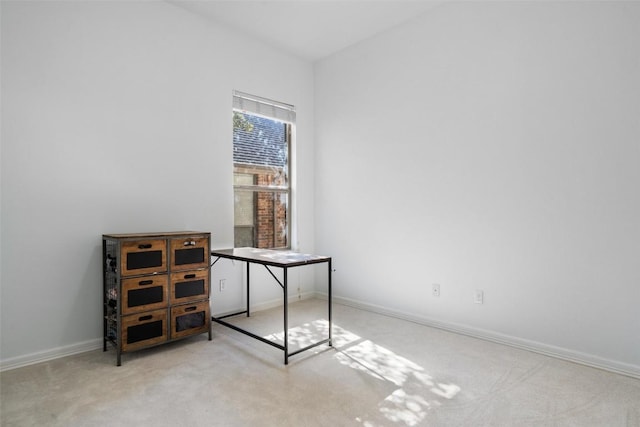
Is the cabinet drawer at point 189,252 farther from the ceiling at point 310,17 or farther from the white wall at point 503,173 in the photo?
the ceiling at point 310,17

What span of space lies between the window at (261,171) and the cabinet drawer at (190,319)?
1.00 metres

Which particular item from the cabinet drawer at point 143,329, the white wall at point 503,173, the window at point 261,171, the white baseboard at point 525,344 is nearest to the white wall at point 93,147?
the window at point 261,171

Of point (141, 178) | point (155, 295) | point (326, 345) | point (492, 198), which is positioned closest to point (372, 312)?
point (326, 345)

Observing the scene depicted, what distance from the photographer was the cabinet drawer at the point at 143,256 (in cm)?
257

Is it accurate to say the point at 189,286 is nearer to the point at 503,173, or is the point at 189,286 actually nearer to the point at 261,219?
the point at 261,219

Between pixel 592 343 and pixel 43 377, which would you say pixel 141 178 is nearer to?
pixel 43 377

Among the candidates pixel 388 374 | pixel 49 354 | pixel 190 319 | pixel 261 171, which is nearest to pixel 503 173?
pixel 388 374

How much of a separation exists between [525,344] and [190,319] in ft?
8.91

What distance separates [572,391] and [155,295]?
2.90 meters

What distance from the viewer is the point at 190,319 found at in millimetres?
2932

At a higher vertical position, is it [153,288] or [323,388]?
[153,288]

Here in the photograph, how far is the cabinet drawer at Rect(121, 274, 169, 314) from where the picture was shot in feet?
8.49

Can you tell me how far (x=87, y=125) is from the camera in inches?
111

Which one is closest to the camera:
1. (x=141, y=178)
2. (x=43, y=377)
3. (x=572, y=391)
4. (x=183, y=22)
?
(x=572, y=391)
